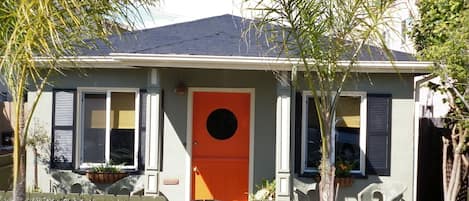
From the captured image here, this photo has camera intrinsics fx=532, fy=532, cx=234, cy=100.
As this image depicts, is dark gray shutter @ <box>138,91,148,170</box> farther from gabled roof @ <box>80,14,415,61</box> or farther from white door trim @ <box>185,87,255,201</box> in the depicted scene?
gabled roof @ <box>80,14,415,61</box>

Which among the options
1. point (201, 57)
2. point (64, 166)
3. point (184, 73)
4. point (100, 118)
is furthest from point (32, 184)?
point (201, 57)

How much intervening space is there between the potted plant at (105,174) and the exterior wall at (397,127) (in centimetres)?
352

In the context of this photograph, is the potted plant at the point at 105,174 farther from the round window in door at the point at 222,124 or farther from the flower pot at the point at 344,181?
the flower pot at the point at 344,181

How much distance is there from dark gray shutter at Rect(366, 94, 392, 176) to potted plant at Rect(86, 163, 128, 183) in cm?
432

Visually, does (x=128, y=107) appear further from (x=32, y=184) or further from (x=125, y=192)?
(x=32, y=184)

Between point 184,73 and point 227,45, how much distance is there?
1.16m

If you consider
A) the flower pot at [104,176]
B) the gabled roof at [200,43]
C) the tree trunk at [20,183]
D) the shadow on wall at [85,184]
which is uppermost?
the gabled roof at [200,43]

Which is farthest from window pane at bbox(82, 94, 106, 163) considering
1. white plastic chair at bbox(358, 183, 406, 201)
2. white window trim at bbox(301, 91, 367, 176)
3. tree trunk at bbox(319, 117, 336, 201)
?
tree trunk at bbox(319, 117, 336, 201)

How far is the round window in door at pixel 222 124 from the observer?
978 centimetres

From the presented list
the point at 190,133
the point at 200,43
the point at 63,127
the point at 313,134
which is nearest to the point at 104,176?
the point at 63,127

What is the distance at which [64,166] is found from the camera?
9.52 m

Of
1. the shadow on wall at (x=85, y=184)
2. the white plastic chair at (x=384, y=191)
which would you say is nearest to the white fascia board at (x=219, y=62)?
the white plastic chair at (x=384, y=191)

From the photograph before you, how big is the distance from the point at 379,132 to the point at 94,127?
5.04 m

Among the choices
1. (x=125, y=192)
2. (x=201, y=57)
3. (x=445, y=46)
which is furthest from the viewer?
(x=125, y=192)
